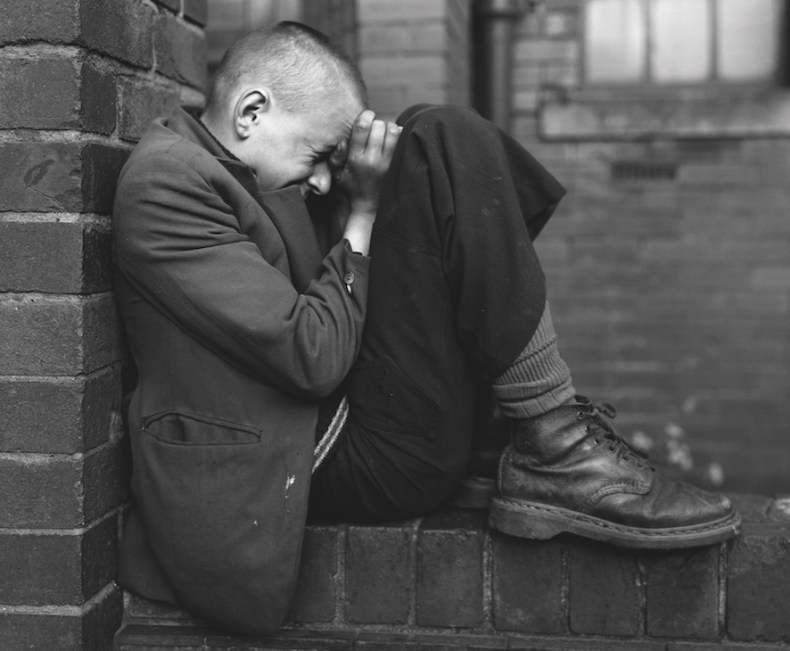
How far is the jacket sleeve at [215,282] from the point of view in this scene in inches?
72.2

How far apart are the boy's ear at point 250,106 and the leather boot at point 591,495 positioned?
0.78 metres

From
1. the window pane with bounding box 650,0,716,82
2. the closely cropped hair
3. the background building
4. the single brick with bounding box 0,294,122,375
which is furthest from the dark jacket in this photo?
the window pane with bounding box 650,0,716,82

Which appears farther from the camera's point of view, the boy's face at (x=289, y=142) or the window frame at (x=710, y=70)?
the window frame at (x=710, y=70)

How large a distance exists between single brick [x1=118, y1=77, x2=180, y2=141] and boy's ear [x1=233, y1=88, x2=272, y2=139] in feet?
0.63

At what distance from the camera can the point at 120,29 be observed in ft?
6.61

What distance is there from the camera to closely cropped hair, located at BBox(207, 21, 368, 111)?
212 cm

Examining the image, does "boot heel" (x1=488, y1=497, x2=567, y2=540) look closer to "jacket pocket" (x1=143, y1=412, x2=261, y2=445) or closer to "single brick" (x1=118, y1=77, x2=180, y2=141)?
"jacket pocket" (x1=143, y1=412, x2=261, y2=445)

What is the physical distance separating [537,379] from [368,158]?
54cm

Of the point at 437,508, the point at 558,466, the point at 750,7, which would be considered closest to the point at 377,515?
the point at 437,508

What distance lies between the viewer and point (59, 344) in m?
1.87

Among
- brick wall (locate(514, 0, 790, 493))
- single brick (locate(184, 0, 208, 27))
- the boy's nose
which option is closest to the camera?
the boy's nose

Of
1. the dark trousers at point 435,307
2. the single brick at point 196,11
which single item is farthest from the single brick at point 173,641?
the single brick at point 196,11

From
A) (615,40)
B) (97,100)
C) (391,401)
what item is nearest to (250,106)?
(97,100)

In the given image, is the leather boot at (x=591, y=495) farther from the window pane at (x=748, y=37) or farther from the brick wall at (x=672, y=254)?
the window pane at (x=748, y=37)
